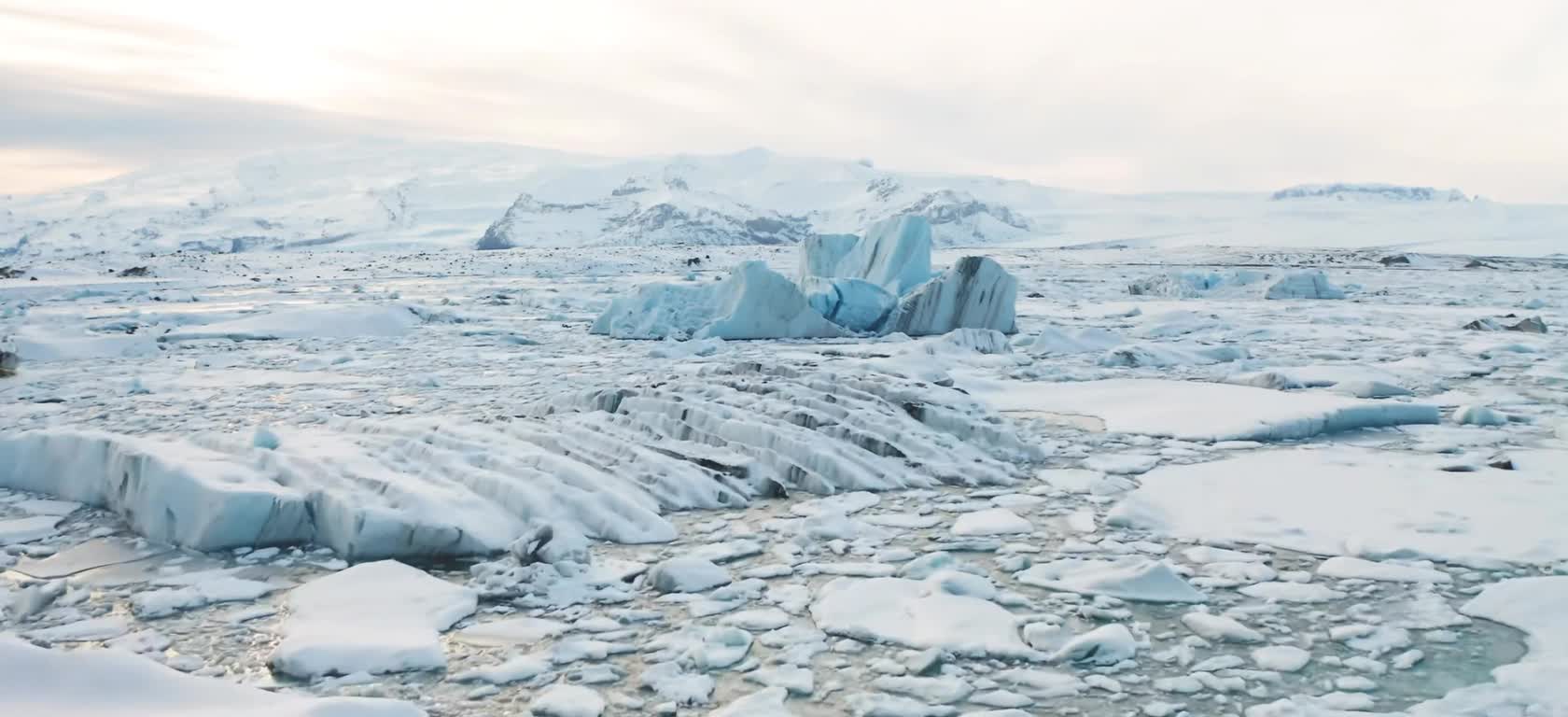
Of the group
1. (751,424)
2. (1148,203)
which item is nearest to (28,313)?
(751,424)

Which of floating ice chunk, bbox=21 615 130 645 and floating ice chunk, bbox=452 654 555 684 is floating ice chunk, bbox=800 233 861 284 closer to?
floating ice chunk, bbox=21 615 130 645

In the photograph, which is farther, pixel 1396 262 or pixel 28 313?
pixel 1396 262

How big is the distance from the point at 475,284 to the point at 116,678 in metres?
19.1

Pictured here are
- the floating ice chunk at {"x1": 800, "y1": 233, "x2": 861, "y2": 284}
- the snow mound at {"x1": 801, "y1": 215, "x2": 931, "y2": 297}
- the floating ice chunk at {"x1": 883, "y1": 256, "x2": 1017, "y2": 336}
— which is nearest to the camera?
the floating ice chunk at {"x1": 883, "y1": 256, "x2": 1017, "y2": 336}

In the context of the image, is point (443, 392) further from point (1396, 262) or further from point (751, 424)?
point (1396, 262)

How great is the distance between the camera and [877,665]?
2.50 m

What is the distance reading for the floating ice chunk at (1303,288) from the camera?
16.2 meters

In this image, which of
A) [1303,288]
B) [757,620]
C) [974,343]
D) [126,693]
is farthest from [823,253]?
[126,693]

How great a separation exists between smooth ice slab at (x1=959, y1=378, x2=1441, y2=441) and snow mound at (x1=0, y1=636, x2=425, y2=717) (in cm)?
419

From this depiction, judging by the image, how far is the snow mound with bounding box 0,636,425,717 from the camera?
2.05 m

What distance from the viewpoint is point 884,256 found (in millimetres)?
12992

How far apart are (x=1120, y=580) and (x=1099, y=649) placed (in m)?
0.52

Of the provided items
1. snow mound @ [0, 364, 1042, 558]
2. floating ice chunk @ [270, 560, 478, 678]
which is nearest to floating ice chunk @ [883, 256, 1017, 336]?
snow mound @ [0, 364, 1042, 558]

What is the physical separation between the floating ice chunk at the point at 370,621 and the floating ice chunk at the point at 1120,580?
5.30 ft
